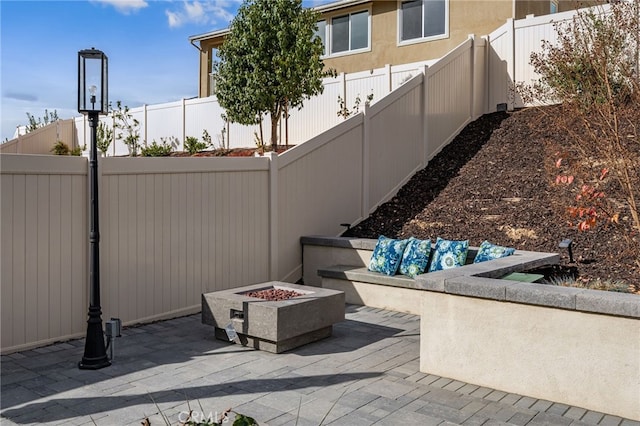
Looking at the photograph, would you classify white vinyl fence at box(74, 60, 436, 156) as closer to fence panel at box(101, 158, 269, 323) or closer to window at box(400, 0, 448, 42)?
window at box(400, 0, 448, 42)

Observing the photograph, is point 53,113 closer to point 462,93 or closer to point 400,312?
point 462,93

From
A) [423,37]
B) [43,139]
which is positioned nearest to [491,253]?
[423,37]

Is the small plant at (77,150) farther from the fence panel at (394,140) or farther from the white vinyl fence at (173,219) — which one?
the white vinyl fence at (173,219)

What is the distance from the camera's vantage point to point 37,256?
243 inches

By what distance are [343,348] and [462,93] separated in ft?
29.5

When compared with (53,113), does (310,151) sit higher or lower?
lower

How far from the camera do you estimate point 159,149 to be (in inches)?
730

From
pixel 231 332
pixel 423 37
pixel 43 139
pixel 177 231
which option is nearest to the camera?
pixel 231 332

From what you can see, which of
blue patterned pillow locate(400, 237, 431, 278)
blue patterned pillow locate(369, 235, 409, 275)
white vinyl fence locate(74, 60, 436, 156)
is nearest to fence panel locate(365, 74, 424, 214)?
white vinyl fence locate(74, 60, 436, 156)

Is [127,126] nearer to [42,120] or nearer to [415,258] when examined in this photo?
[42,120]

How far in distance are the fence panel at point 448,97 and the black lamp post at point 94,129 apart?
314 inches

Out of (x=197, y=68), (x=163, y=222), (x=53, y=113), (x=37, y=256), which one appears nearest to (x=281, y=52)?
(x=163, y=222)

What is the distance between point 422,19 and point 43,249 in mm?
14481

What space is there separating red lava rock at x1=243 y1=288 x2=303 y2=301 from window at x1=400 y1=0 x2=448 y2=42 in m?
12.6
